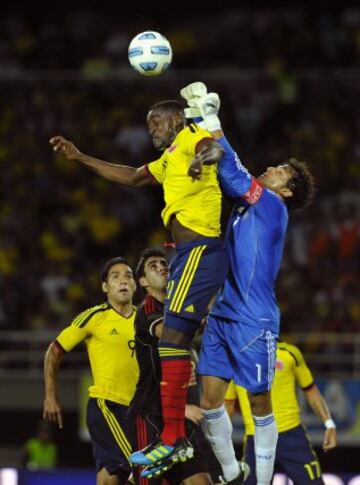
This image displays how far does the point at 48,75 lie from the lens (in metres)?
17.5

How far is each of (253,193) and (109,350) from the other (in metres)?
2.16

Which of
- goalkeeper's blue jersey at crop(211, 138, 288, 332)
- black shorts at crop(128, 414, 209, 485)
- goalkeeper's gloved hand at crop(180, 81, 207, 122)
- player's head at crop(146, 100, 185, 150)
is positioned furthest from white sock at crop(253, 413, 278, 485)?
goalkeeper's gloved hand at crop(180, 81, 207, 122)

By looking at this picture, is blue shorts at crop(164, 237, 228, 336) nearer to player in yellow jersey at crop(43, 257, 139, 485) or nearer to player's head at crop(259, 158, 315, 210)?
player's head at crop(259, 158, 315, 210)

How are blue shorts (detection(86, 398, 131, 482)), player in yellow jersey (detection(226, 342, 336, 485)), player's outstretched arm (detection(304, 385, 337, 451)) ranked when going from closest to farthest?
blue shorts (detection(86, 398, 131, 482)), player's outstretched arm (detection(304, 385, 337, 451)), player in yellow jersey (detection(226, 342, 336, 485))

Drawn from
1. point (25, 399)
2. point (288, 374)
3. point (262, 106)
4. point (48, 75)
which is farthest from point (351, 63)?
point (288, 374)

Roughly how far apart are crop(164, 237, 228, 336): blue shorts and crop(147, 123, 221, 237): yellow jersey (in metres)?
0.11

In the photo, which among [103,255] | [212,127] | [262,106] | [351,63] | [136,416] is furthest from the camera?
[351,63]

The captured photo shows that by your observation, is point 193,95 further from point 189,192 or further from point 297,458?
point 297,458

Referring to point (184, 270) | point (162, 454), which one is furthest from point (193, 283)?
point (162, 454)

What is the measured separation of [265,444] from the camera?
7.43m

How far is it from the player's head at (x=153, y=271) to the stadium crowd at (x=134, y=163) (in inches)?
312

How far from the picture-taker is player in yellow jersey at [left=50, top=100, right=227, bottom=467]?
6.78 meters

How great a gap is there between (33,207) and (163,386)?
10688 mm

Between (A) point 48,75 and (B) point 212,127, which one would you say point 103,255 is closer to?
(A) point 48,75
